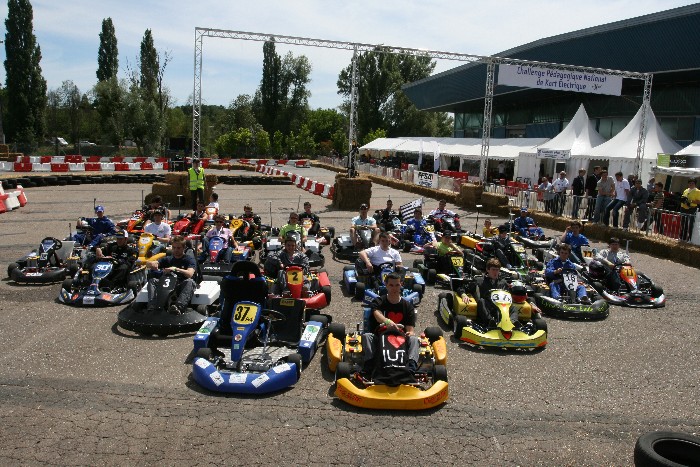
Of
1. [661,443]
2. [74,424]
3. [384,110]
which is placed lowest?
[74,424]

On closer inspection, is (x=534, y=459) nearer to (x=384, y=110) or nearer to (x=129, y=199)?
(x=129, y=199)

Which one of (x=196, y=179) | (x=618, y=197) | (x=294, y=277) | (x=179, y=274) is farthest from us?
(x=196, y=179)

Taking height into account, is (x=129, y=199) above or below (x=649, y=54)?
below

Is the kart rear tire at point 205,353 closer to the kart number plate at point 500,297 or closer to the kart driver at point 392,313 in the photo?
the kart driver at point 392,313

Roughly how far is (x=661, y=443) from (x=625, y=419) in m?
1.30

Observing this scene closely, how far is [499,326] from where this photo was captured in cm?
830

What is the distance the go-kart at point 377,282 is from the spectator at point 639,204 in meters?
9.16

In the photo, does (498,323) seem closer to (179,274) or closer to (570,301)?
(570,301)

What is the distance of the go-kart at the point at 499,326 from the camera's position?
818cm

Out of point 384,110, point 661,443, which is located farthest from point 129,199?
point 384,110

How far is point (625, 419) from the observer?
20.4 feet

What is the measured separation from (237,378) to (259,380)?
25 cm

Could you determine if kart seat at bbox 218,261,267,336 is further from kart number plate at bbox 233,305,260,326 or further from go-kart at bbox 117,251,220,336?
go-kart at bbox 117,251,220,336

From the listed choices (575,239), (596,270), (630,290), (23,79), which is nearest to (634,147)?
(575,239)
